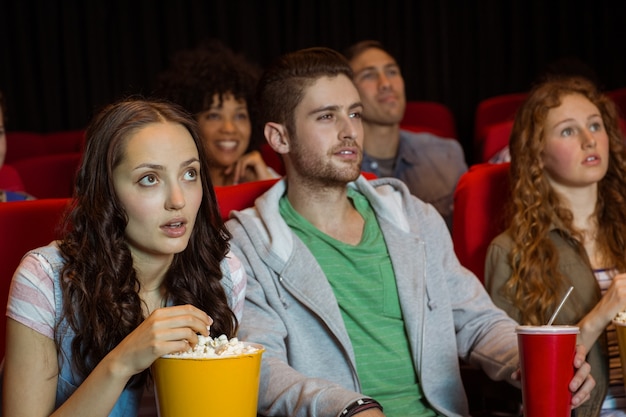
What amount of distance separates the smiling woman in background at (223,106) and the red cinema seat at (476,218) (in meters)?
0.95

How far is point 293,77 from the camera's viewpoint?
2.35m

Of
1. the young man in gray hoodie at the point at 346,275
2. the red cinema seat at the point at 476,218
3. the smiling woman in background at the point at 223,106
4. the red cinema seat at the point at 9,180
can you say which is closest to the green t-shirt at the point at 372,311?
the young man in gray hoodie at the point at 346,275

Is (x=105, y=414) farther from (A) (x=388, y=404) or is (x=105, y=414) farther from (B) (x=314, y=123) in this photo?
(B) (x=314, y=123)

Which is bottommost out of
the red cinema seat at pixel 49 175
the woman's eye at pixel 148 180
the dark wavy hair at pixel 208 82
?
the red cinema seat at pixel 49 175

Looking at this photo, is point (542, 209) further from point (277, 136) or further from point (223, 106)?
point (223, 106)

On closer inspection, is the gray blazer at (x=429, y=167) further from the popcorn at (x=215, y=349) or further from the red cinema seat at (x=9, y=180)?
the popcorn at (x=215, y=349)

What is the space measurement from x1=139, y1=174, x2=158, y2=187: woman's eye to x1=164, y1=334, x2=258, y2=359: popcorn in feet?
1.14

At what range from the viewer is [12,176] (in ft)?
10.6

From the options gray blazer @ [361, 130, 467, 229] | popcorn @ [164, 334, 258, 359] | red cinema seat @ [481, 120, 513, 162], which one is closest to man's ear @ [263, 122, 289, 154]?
popcorn @ [164, 334, 258, 359]

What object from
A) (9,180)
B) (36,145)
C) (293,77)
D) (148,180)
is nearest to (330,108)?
(293,77)

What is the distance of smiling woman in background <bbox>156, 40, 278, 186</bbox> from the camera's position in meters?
3.41

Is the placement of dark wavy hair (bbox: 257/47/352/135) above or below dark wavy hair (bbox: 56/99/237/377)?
above

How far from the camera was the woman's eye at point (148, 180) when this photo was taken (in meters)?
1.75

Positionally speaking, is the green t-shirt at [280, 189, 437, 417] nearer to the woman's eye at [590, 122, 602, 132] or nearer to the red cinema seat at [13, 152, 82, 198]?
the woman's eye at [590, 122, 602, 132]
